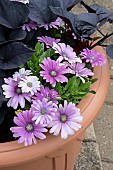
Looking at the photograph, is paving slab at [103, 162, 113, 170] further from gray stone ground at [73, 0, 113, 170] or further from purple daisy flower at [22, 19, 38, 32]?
purple daisy flower at [22, 19, 38, 32]

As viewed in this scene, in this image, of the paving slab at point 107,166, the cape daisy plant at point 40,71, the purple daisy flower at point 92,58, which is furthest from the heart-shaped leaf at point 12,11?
the paving slab at point 107,166

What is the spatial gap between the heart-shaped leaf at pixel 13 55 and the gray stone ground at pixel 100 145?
73 cm

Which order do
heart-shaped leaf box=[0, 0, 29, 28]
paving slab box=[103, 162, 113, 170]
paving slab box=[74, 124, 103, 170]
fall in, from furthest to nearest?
paving slab box=[103, 162, 113, 170], paving slab box=[74, 124, 103, 170], heart-shaped leaf box=[0, 0, 29, 28]

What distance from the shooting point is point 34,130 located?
3.74 feet

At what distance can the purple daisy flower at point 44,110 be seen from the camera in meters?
1.12

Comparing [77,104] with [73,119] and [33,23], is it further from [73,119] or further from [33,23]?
[33,23]

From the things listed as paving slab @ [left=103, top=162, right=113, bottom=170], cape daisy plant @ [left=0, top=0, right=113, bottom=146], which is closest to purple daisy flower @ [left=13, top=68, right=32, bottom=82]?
cape daisy plant @ [left=0, top=0, right=113, bottom=146]

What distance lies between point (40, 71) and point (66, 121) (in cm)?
15

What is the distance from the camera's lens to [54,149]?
1.19 meters

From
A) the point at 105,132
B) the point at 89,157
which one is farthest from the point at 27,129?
the point at 105,132

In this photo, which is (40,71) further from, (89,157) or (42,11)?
(89,157)

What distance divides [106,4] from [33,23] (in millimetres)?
1666

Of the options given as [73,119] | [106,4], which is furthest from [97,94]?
[106,4]

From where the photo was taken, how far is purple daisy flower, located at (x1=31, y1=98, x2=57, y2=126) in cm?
112
